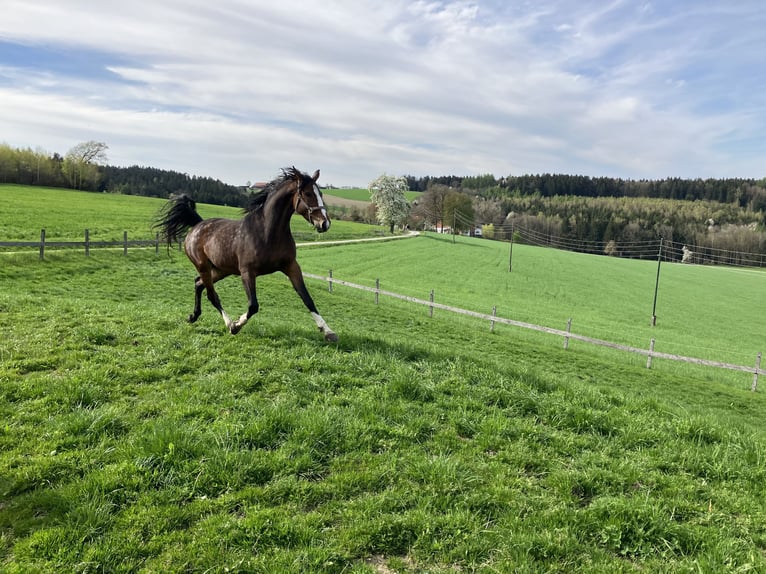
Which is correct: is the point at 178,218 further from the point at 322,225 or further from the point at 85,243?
the point at 85,243

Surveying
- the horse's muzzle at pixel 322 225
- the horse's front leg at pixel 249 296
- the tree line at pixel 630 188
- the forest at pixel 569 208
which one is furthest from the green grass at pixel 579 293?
the tree line at pixel 630 188

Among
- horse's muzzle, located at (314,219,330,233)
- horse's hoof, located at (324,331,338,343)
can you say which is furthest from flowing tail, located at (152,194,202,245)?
horse's hoof, located at (324,331,338,343)

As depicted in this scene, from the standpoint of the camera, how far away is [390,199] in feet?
273

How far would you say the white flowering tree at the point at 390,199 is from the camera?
8312cm

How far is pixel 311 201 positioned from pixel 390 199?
77651mm

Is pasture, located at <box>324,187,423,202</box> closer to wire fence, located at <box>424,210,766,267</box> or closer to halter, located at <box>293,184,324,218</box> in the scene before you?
wire fence, located at <box>424,210,766,267</box>

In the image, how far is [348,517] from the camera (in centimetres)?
349

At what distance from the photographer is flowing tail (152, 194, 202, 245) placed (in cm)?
877

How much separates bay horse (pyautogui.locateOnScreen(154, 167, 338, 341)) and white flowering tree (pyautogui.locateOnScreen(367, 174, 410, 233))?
76.1 metres

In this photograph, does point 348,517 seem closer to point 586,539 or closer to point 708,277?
point 586,539

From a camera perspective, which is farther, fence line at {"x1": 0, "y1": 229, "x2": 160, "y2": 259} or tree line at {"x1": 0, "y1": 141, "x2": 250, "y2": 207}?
tree line at {"x1": 0, "y1": 141, "x2": 250, "y2": 207}

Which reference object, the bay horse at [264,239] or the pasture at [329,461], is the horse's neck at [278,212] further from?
the pasture at [329,461]

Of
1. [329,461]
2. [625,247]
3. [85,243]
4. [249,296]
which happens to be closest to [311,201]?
[249,296]

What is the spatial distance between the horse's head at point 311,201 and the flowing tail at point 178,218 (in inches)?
115
